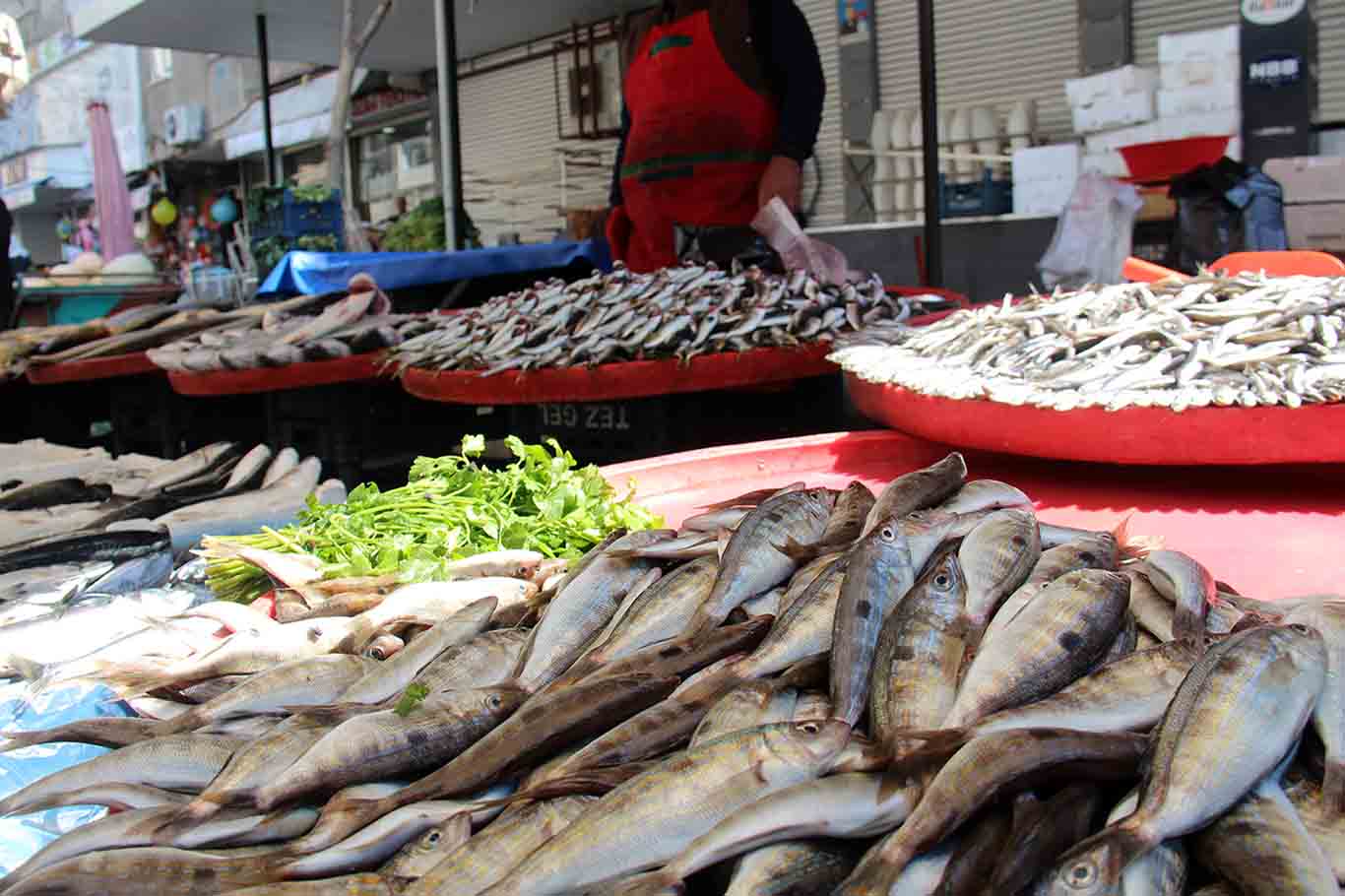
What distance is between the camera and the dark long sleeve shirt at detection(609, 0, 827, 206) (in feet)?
20.1

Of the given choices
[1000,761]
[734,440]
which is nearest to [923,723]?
[1000,761]

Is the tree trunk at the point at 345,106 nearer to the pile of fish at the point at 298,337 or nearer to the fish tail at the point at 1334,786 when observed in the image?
the pile of fish at the point at 298,337

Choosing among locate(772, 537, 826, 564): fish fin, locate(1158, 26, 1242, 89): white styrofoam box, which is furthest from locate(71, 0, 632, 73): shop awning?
locate(772, 537, 826, 564): fish fin

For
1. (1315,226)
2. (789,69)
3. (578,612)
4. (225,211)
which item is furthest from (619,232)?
(225,211)

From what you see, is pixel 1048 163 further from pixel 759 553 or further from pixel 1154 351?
pixel 759 553

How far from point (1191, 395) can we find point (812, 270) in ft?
9.07

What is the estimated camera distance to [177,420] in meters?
6.61

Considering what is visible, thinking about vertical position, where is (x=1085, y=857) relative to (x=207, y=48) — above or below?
below

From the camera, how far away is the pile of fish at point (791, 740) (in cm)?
114

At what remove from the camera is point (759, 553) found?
182cm

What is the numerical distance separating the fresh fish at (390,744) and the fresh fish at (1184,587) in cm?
98

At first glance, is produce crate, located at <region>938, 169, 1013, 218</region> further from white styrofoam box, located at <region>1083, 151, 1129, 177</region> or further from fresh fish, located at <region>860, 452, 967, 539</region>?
fresh fish, located at <region>860, 452, 967, 539</region>

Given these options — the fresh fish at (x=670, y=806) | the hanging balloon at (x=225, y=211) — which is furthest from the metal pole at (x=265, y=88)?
the fresh fish at (x=670, y=806)

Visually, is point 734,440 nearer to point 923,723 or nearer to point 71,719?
point 71,719
